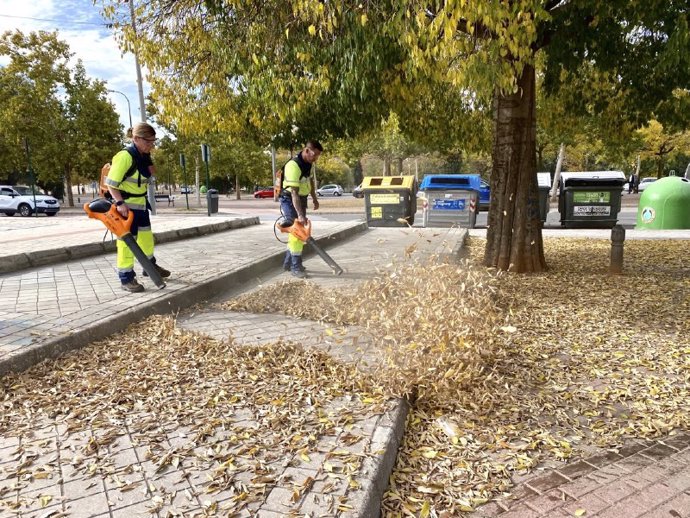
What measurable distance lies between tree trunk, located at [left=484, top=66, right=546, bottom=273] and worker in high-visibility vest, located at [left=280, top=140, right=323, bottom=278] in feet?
7.95

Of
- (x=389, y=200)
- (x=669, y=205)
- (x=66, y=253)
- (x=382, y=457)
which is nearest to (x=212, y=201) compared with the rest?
(x=389, y=200)

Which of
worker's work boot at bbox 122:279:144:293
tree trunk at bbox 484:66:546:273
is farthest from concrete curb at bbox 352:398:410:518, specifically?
tree trunk at bbox 484:66:546:273

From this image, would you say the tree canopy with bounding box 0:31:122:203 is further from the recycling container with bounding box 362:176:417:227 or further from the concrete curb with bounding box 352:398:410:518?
the concrete curb with bounding box 352:398:410:518

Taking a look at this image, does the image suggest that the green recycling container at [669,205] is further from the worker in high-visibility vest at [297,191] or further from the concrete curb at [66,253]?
the concrete curb at [66,253]

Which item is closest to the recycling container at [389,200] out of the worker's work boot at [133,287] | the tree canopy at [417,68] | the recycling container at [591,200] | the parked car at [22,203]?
the recycling container at [591,200]

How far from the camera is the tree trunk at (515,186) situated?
6.66 meters

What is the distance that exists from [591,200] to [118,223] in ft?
40.8

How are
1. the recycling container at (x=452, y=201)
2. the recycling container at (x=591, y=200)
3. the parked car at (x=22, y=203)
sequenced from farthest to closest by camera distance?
the parked car at (x=22, y=203) → the recycling container at (x=452, y=201) → the recycling container at (x=591, y=200)

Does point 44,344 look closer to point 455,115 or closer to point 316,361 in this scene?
point 316,361

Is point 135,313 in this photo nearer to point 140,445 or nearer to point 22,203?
point 140,445

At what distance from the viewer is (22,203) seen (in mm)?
24125

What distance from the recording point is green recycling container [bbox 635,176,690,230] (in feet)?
41.0

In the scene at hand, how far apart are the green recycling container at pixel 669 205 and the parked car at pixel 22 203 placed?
24392 millimetres

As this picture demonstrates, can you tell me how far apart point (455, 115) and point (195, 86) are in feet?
14.5
